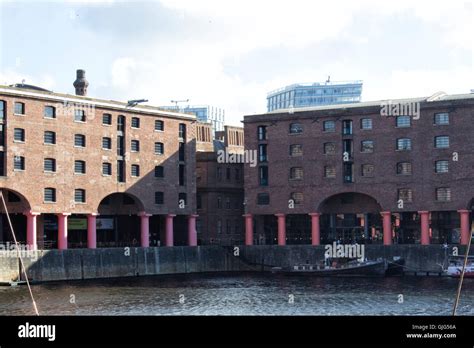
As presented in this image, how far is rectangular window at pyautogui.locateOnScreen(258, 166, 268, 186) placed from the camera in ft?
347

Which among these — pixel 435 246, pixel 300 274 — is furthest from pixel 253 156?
pixel 435 246

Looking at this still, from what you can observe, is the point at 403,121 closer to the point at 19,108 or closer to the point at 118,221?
the point at 118,221

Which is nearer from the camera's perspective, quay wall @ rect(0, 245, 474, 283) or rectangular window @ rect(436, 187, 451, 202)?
quay wall @ rect(0, 245, 474, 283)

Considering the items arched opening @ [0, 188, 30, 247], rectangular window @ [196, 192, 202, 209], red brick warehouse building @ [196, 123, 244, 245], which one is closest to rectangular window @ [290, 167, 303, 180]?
red brick warehouse building @ [196, 123, 244, 245]

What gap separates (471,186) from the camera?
93750 mm

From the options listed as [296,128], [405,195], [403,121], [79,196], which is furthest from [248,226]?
[79,196]

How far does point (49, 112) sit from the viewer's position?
293ft

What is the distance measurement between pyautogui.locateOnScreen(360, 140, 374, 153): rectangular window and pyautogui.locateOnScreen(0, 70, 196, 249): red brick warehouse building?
21085 millimetres

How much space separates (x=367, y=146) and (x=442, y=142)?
9.03m

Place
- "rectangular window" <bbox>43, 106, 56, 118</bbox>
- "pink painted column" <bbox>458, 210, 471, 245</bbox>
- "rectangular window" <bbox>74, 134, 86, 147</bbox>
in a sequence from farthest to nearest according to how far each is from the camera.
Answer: "pink painted column" <bbox>458, 210, 471, 245</bbox> → "rectangular window" <bbox>74, 134, 86, 147</bbox> → "rectangular window" <bbox>43, 106, 56, 118</bbox>

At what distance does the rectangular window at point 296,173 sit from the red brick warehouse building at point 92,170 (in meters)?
12.3

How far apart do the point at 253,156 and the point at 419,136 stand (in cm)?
2101

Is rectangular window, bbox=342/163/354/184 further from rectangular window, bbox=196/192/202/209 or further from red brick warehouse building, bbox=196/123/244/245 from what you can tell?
rectangular window, bbox=196/192/202/209
